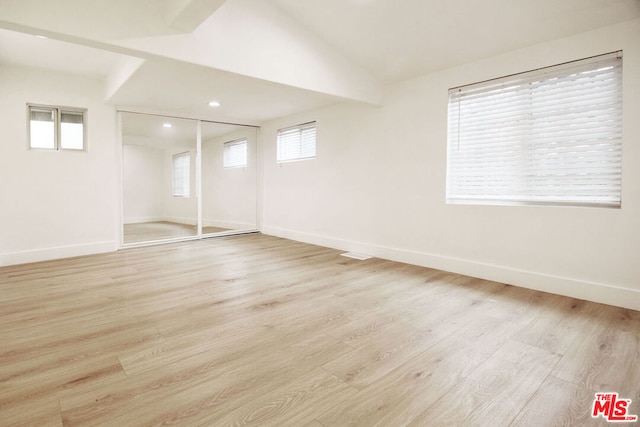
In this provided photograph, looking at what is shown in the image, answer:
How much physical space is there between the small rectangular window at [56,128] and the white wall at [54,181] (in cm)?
11

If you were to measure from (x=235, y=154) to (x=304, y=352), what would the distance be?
5630 millimetres

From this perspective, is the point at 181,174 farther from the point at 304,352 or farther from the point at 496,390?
the point at 496,390

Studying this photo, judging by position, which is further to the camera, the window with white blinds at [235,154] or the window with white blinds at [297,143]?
the window with white blinds at [235,154]

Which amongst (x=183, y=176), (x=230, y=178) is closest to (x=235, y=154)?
(x=230, y=178)

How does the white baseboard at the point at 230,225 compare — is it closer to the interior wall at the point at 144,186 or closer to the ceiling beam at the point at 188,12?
the interior wall at the point at 144,186

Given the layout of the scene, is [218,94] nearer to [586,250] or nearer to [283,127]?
[283,127]

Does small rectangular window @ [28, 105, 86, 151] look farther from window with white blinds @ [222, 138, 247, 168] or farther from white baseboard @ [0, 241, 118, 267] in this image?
window with white blinds @ [222, 138, 247, 168]

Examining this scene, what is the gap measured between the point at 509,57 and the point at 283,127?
12.4ft

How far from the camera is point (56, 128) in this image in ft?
14.2

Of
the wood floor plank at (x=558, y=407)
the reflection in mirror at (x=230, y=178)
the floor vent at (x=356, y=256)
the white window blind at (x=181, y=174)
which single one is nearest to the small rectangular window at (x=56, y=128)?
the reflection in mirror at (x=230, y=178)

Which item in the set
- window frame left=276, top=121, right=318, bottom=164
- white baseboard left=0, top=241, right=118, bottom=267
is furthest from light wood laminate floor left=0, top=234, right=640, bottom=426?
window frame left=276, top=121, right=318, bottom=164

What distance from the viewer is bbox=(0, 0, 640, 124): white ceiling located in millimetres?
2426

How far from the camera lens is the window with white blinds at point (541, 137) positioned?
2.69 metres

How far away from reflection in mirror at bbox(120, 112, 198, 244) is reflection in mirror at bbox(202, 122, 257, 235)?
0.35 m
